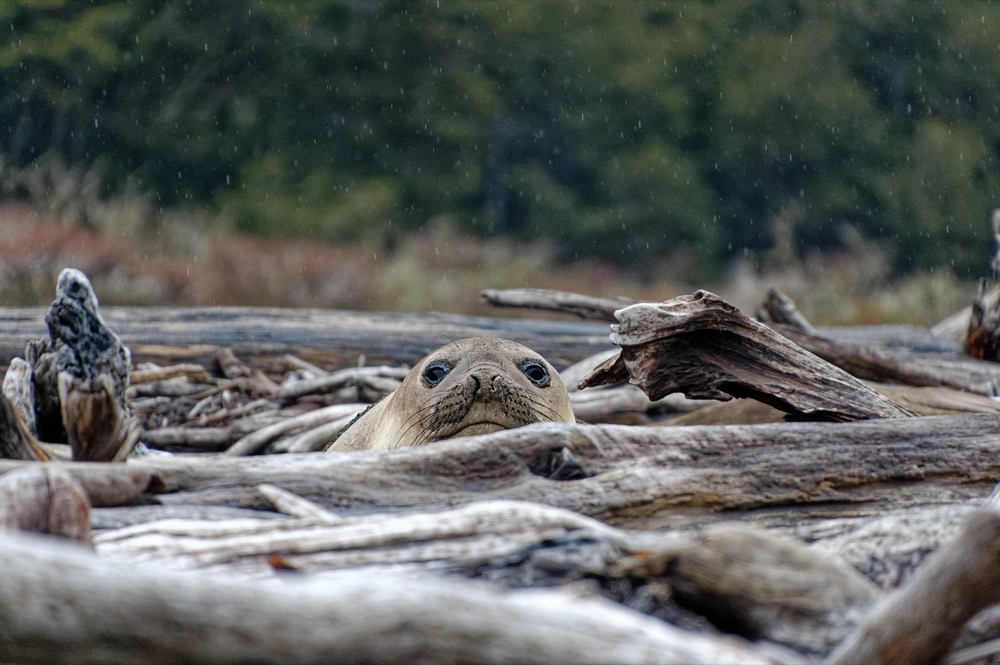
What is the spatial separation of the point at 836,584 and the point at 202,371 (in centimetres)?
455

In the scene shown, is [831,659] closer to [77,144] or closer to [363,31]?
[77,144]

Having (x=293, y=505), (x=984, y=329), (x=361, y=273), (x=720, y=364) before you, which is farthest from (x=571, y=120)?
(x=293, y=505)

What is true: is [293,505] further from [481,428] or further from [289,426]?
[289,426]

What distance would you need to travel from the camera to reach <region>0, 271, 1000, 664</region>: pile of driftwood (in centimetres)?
149

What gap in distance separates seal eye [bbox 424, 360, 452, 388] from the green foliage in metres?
13.9

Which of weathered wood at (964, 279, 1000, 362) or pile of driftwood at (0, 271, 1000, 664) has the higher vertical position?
weathered wood at (964, 279, 1000, 362)

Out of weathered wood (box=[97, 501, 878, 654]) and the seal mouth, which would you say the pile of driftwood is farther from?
the seal mouth

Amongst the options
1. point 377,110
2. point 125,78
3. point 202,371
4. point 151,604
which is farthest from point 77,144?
point 151,604

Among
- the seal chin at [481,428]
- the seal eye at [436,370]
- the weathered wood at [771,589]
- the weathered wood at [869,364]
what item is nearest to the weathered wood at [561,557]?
the weathered wood at [771,589]

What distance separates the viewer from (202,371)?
5848 millimetres

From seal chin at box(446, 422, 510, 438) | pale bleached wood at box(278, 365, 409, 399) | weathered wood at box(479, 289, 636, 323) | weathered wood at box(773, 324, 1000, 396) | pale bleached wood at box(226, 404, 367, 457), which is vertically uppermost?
weathered wood at box(479, 289, 636, 323)

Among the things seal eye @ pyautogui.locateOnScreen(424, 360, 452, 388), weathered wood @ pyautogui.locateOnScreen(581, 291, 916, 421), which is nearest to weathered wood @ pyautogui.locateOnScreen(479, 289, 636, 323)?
seal eye @ pyautogui.locateOnScreen(424, 360, 452, 388)

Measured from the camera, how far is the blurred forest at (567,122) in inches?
695

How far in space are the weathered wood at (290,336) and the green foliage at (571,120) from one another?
10731 mm
